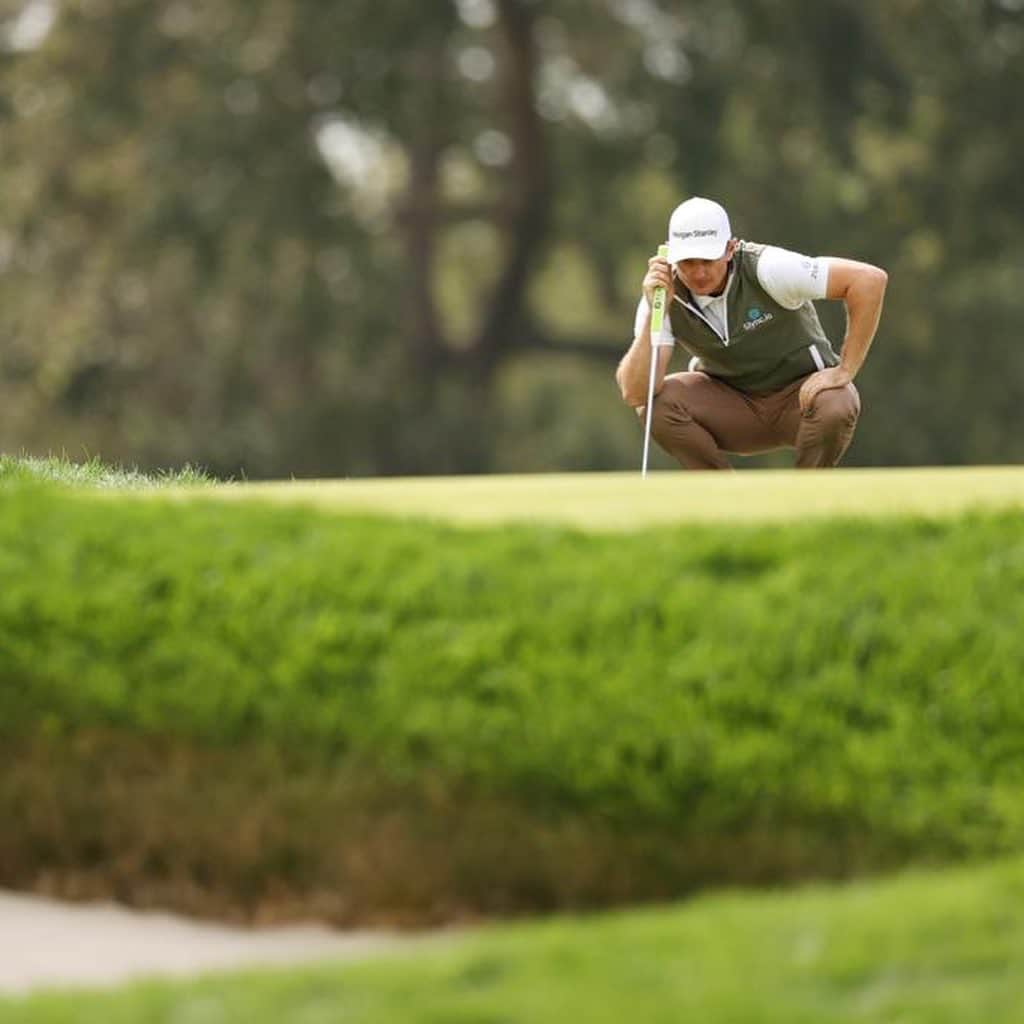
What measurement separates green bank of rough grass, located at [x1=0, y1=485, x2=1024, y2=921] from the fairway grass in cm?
28

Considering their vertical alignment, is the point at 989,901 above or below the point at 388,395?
above

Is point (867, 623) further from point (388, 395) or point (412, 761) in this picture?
point (388, 395)

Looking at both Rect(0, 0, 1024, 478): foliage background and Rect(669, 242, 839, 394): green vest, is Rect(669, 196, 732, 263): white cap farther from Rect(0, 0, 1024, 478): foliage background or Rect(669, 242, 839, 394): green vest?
Rect(0, 0, 1024, 478): foliage background

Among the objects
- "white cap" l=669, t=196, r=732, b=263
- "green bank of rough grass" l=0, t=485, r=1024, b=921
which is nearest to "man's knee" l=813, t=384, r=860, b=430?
"white cap" l=669, t=196, r=732, b=263

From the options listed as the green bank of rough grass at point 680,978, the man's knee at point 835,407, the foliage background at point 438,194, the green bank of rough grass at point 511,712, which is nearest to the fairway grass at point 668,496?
the green bank of rough grass at point 511,712

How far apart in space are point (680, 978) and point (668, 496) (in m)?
2.41

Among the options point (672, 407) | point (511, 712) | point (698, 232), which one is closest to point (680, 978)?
point (511, 712)

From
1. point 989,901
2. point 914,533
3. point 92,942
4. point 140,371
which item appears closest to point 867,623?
point 914,533

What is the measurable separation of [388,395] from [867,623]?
22.2 meters

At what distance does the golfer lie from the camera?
789 cm

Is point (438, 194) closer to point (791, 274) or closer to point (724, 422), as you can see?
point (724, 422)

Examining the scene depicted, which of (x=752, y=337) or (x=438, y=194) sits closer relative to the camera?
(x=752, y=337)

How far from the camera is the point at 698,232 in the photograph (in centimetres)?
775

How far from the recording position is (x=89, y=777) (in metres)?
4.93
